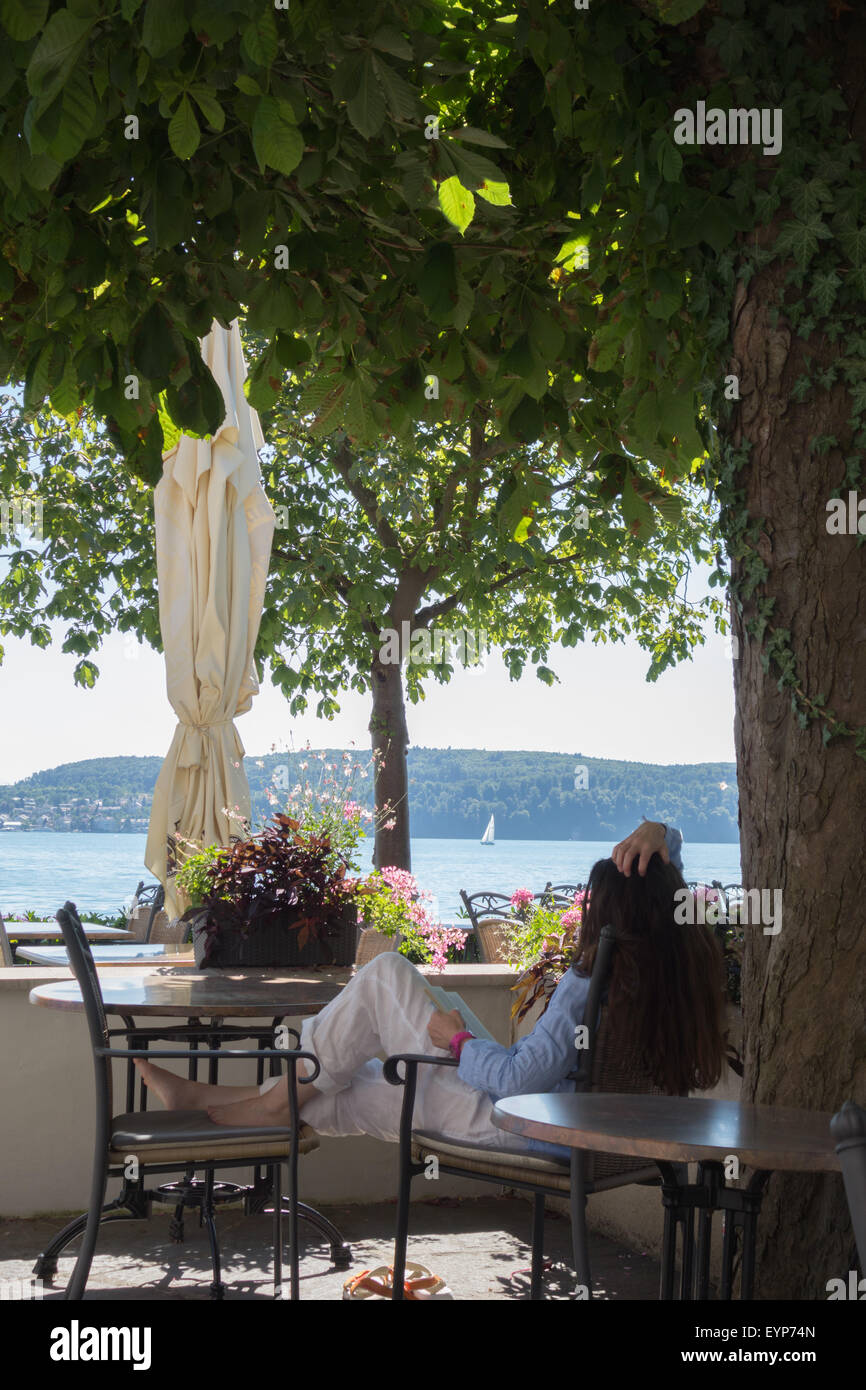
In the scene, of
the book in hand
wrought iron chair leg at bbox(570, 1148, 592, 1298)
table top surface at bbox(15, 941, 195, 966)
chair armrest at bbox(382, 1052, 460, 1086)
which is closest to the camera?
wrought iron chair leg at bbox(570, 1148, 592, 1298)

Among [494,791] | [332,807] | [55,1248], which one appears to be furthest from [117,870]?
[55,1248]

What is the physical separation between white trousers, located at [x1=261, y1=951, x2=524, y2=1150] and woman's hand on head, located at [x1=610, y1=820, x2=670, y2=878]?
727mm

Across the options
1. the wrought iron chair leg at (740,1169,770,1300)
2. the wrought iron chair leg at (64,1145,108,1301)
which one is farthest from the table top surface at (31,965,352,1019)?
the wrought iron chair leg at (740,1169,770,1300)

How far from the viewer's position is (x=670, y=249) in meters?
2.85

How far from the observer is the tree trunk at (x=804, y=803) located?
8.45ft

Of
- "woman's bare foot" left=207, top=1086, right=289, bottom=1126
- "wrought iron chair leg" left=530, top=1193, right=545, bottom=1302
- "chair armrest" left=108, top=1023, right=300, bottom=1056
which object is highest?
"chair armrest" left=108, top=1023, right=300, bottom=1056

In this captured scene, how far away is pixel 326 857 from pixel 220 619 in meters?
1.80

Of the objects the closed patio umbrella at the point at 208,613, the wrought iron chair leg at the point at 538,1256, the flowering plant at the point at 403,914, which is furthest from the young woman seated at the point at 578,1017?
the closed patio umbrella at the point at 208,613

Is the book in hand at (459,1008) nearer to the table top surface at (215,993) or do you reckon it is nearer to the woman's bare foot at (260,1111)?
the table top surface at (215,993)

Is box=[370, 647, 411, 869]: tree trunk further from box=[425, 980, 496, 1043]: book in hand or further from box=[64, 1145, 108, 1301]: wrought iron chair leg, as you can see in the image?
box=[64, 1145, 108, 1301]: wrought iron chair leg

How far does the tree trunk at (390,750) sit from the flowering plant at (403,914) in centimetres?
611

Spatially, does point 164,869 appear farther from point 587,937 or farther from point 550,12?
point 550,12

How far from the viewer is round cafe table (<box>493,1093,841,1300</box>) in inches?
76.8

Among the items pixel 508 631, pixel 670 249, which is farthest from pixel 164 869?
pixel 508 631
